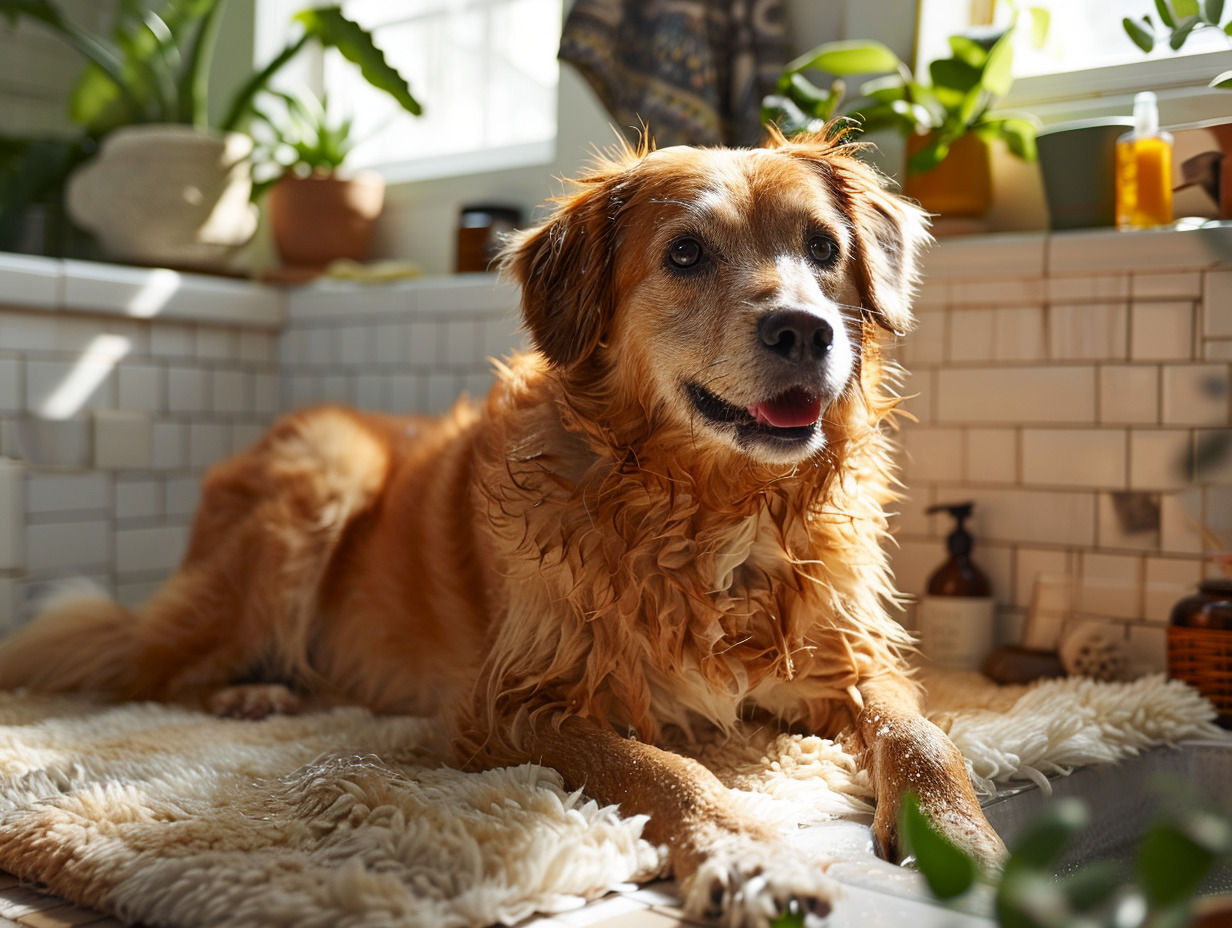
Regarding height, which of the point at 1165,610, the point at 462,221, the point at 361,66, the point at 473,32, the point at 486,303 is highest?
the point at 473,32

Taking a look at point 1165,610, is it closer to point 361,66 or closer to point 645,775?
point 645,775

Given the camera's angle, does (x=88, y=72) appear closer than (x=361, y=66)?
No

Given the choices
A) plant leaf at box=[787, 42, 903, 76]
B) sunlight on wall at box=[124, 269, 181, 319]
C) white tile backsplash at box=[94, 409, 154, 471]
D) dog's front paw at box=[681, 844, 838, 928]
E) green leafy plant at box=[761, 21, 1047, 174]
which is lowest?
dog's front paw at box=[681, 844, 838, 928]

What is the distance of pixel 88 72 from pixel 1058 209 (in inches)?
109

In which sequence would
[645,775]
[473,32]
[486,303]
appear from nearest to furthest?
[645,775], [486,303], [473,32]

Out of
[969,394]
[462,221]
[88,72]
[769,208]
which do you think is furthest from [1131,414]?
[88,72]

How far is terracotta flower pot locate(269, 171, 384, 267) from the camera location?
10.6 ft

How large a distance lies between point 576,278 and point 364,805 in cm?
81

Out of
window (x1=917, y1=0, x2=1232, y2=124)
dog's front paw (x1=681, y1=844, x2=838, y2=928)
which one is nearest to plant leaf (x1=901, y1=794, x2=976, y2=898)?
dog's front paw (x1=681, y1=844, x2=838, y2=928)

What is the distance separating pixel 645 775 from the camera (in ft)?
4.27

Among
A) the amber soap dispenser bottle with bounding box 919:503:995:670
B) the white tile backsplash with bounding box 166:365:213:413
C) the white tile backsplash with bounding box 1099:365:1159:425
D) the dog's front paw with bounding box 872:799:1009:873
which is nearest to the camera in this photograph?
the dog's front paw with bounding box 872:799:1009:873

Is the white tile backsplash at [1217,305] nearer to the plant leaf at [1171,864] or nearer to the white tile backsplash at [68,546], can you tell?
the plant leaf at [1171,864]

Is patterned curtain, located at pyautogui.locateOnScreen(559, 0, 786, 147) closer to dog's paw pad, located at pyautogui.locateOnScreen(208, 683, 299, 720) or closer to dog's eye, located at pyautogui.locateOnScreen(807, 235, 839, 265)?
dog's eye, located at pyautogui.locateOnScreen(807, 235, 839, 265)

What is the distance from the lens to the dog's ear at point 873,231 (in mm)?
1688
